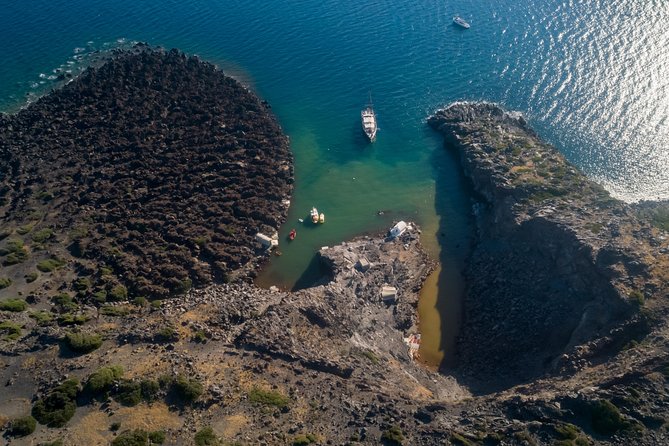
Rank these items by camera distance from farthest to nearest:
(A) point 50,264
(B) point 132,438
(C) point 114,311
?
(A) point 50,264, (C) point 114,311, (B) point 132,438

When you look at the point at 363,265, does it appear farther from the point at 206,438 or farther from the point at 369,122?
the point at 369,122

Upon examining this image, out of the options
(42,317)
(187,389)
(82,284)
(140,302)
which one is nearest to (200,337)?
(187,389)

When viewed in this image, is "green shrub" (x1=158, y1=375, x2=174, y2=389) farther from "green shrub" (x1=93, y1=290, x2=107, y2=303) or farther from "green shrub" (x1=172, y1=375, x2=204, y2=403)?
"green shrub" (x1=93, y1=290, x2=107, y2=303)

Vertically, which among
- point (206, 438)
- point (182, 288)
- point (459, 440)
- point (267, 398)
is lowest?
point (206, 438)

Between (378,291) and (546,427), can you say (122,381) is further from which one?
(546,427)

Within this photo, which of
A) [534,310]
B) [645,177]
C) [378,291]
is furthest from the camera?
[645,177]

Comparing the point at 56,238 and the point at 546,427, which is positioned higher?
Answer: the point at 56,238

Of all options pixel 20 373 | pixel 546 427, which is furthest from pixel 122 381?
pixel 546 427
